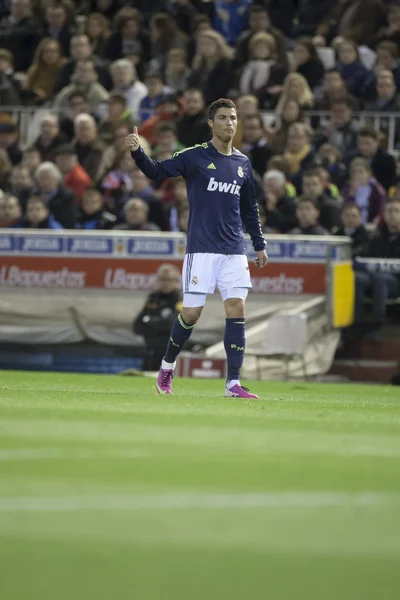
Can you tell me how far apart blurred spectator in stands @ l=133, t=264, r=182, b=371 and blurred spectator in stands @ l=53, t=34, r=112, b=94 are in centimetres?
601

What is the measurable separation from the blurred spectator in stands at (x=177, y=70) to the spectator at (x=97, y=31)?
1.94 m

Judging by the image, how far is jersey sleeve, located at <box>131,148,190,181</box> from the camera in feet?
36.3

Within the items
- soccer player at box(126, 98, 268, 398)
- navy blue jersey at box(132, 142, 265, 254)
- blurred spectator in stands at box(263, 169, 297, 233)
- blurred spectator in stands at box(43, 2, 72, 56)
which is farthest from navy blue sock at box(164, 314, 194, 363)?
blurred spectator in stands at box(43, 2, 72, 56)

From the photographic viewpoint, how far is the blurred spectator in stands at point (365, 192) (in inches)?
693

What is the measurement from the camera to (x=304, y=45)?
20.0 metres

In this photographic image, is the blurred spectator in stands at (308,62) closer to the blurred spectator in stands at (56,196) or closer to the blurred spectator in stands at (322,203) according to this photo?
the blurred spectator in stands at (322,203)

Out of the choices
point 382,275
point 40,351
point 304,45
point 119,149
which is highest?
point 304,45

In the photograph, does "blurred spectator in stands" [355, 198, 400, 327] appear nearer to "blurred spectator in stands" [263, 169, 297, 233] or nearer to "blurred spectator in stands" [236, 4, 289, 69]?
"blurred spectator in stands" [263, 169, 297, 233]

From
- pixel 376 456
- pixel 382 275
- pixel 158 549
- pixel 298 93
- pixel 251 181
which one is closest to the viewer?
pixel 158 549

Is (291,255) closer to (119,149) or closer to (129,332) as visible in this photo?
(129,332)

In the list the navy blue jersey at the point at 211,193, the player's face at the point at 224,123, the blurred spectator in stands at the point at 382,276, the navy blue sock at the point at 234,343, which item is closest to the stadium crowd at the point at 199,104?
the blurred spectator in stands at the point at 382,276

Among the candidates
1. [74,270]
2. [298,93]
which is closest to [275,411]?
[74,270]

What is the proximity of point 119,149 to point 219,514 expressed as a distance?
14968 mm

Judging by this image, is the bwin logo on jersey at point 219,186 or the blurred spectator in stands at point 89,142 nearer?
the bwin logo on jersey at point 219,186
